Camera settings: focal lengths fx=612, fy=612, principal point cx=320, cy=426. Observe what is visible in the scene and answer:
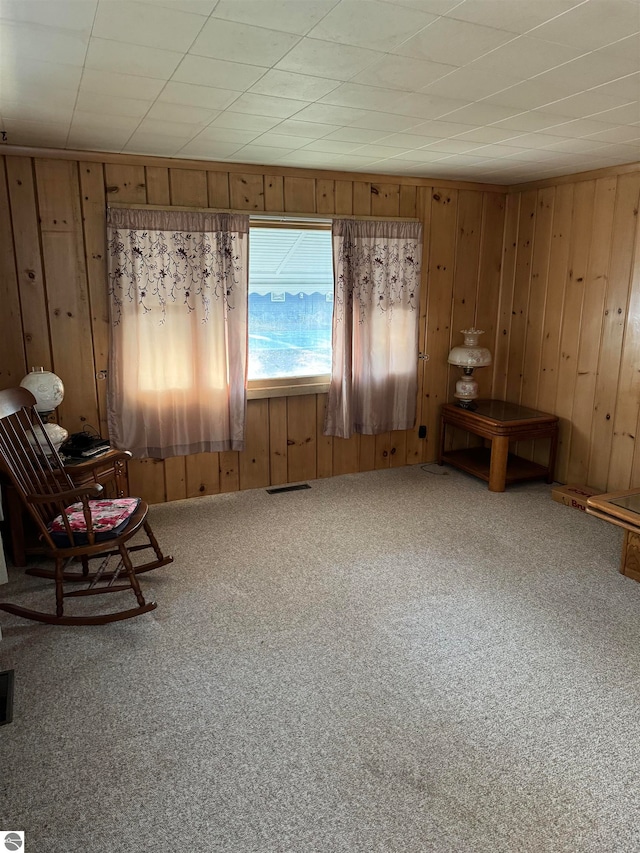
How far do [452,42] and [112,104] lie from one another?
146 centimetres

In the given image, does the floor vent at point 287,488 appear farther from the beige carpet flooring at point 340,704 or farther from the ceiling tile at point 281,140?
the ceiling tile at point 281,140

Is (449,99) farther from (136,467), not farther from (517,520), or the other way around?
(136,467)

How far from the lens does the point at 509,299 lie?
16.5 feet

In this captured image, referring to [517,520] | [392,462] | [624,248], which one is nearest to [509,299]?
[624,248]

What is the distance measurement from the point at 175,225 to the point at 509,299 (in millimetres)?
2755

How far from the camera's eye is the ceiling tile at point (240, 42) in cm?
184

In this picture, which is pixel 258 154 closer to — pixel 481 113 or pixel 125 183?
pixel 125 183

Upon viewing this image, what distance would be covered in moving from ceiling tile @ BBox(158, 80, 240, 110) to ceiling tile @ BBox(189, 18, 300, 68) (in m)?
0.35

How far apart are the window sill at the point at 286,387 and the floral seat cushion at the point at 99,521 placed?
146 cm

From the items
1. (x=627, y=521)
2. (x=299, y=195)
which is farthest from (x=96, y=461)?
(x=627, y=521)

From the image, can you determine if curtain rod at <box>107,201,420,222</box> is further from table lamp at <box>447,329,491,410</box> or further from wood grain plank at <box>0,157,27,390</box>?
table lamp at <box>447,329,491,410</box>

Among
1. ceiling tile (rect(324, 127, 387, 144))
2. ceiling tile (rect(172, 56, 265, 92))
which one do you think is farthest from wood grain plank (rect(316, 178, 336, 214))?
ceiling tile (rect(172, 56, 265, 92))

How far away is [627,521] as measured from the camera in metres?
3.12

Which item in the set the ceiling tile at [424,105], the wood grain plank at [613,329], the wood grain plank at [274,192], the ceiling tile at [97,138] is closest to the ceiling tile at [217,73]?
the ceiling tile at [424,105]
